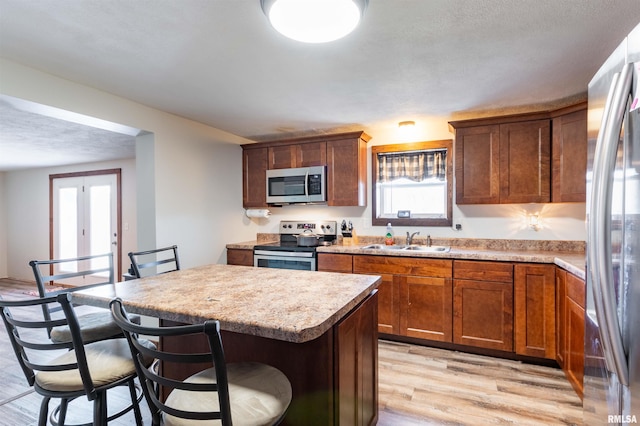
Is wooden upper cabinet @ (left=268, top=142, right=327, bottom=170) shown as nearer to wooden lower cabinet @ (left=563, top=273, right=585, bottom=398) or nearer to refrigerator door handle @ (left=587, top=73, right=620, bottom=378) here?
wooden lower cabinet @ (left=563, top=273, right=585, bottom=398)

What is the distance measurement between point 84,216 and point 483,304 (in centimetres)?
630

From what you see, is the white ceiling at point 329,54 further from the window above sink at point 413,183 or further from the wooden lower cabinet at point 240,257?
the wooden lower cabinet at point 240,257

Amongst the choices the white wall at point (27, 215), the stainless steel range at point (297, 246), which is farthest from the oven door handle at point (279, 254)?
the white wall at point (27, 215)

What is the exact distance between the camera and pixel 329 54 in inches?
79.6

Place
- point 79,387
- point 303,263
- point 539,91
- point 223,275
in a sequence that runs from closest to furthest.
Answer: point 79,387 < point 223,275 < point 539,91 < point 303,263

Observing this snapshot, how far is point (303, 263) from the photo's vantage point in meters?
3.55

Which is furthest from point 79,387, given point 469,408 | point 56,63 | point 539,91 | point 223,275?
point 539,91

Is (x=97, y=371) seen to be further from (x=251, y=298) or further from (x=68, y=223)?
(x=68, y=223)

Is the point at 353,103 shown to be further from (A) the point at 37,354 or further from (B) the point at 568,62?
(A) the point at 37,354

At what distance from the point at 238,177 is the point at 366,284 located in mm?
3011

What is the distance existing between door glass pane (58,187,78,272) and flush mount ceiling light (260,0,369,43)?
19.9 ft

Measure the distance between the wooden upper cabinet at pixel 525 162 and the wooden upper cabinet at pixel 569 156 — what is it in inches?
2.3

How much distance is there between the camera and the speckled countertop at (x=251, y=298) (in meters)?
1.09

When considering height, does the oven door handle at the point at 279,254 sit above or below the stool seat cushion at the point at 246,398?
above
